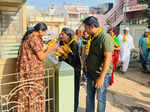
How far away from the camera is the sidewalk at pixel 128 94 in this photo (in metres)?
3.47

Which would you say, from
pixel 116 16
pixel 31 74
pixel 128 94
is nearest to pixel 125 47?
pixel 128 94

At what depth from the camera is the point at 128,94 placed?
420cm

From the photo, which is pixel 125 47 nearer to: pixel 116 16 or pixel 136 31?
pixel 136 31

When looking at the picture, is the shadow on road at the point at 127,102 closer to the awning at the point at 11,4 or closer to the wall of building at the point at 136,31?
the awning at the point at 11,4

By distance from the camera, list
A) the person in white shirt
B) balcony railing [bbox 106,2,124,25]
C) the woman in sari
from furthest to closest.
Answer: balcony railing [bbox 106,2,124,25] < the person in white shirt < the woman in sari

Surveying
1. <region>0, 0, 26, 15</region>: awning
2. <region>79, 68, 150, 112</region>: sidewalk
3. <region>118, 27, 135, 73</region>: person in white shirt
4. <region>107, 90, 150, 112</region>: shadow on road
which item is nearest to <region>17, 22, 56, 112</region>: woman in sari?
<region>79, 68, 150, 112</region>: sidewalk

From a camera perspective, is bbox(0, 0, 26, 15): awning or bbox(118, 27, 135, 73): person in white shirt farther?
bbox(118, 27, 135, 73): person in white shirt

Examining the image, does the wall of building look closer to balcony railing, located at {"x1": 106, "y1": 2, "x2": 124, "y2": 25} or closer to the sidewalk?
balcony railing, located at {"x1": 106, "y1": 2, "x2": 124, "y2": 25}

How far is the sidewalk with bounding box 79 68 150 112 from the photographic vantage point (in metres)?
3.47

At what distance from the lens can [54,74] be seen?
7.08ft

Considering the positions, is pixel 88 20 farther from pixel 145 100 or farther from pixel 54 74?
pixel 145 100

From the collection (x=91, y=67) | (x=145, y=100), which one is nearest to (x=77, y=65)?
(x=91, y=67)

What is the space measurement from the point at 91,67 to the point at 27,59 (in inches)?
36.8

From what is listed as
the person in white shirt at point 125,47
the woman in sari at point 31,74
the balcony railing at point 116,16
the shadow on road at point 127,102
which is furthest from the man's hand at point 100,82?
the balcony railing at point 116,16
